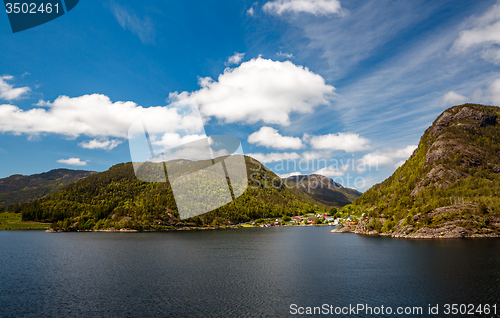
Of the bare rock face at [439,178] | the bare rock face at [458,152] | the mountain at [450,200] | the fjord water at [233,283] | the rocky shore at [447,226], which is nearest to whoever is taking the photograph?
the fjord water at [233,283]

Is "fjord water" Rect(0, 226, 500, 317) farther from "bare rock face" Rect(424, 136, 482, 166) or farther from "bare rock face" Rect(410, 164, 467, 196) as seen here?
"bare rock face" Rect(424, 136, 482, 166)

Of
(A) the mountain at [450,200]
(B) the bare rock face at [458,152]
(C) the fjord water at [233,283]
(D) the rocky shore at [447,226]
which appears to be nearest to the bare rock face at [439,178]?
(A) the mountain at [450,200]

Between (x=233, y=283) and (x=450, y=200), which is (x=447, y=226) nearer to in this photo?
(x=450, y=200)

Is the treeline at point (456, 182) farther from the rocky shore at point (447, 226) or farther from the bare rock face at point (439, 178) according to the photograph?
the rocky shore at point (447, 226)

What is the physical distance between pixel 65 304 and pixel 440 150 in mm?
239492

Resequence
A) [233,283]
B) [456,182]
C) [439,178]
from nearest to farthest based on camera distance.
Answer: [233,283]
[456,182]
[439,178]

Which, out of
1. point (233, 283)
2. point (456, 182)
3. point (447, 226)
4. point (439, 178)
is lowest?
point (447, 226)

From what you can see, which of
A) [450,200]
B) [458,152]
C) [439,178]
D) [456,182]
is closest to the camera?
[450,200]

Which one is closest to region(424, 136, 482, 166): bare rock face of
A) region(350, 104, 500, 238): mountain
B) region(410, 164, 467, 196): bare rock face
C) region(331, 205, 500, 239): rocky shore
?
region(350, 104, 500, 238): mountain

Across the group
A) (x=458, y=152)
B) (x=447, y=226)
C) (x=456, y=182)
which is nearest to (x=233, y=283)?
(x=447, y=226)

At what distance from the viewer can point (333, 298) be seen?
126 ft

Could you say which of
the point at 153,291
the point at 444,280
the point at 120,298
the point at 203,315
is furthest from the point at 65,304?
the point at 444,280

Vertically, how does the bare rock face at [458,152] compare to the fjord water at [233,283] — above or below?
above

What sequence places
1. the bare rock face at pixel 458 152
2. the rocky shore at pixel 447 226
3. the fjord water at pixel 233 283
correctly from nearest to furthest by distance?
the fjord water at pixel 233 283, the rocky shore at pixel 447 226, the bare rock face at pixel 458 152
